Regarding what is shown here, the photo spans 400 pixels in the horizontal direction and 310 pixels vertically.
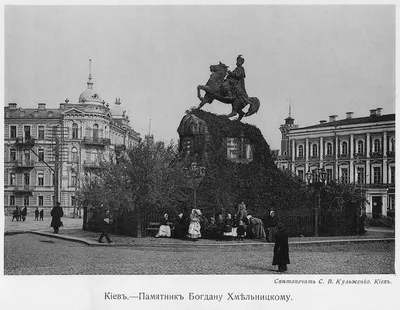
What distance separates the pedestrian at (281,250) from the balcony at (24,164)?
3409 cm

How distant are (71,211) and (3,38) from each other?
32358 millimetres

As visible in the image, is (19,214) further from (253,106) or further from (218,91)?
(253,106)

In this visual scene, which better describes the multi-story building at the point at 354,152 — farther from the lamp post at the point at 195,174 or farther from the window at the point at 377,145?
the lamp post at the point at 195,174

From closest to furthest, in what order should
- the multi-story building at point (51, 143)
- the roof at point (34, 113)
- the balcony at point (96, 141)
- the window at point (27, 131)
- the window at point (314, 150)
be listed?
the multi-story building at point (51, 143)
the window at point (27, 131)
the roof at point (34, 113)
the balcony at point (96, 141)
the window at point (314, 150)

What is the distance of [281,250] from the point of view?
14.4m

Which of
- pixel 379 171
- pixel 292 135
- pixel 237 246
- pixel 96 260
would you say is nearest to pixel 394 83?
pixel 237 246

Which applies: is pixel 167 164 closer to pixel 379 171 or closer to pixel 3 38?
pixel 3 38

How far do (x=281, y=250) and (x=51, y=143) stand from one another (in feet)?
113

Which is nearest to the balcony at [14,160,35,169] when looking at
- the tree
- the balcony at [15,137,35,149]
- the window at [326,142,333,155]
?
the balcony at [15,137,35,149]

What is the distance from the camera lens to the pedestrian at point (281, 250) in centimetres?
1441

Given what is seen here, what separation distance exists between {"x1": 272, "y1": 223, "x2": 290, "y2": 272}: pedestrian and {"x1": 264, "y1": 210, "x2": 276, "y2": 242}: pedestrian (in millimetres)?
5273

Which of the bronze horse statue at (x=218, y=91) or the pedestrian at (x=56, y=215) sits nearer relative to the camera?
the pedestrian at (x=56, y=215)

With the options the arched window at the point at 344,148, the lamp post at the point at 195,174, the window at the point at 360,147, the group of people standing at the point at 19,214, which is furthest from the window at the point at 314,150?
the lamp post at the point at 195,174
